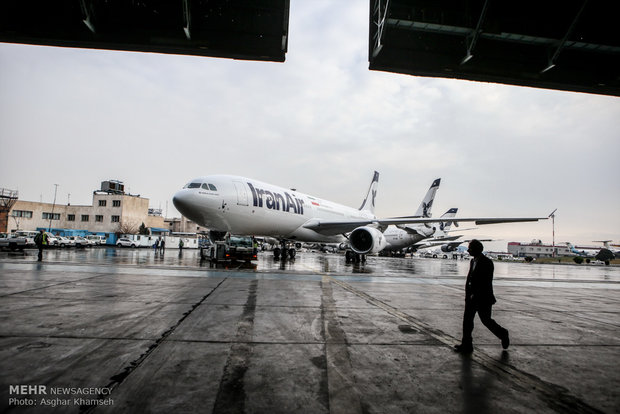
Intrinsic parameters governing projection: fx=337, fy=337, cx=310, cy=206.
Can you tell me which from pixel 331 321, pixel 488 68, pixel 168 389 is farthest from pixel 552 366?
pixel 488 68

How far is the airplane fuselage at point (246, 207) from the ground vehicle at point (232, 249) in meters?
1.38

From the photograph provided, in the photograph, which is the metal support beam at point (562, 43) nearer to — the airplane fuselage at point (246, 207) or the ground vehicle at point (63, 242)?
the airplane fuselage at point (246, 207)

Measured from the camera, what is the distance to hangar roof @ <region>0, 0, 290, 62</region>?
18.7 feet

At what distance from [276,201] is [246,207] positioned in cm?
233

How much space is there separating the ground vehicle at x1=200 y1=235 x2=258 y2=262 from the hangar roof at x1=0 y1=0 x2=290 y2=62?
12679 mm

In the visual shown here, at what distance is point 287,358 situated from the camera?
3701 millimetres

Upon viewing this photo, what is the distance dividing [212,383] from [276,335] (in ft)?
5.38

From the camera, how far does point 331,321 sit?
5.48 meters

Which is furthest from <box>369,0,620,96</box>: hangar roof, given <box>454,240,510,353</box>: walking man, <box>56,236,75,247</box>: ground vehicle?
<box>56,236,75,247</box>: ground vehicle

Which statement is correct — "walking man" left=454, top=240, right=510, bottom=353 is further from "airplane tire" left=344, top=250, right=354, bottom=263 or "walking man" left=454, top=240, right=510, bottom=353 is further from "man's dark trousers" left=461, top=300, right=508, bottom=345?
"airplane tire" left=344, top=250, right=354, bottom=263

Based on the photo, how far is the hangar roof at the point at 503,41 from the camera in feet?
19.1

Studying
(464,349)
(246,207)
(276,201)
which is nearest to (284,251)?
(276,201)

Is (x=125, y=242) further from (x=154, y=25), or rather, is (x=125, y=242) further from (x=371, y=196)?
(x=154, y=25)

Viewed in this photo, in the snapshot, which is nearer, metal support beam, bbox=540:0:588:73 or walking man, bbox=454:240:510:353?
walking man, bbox=454:240:510:353
